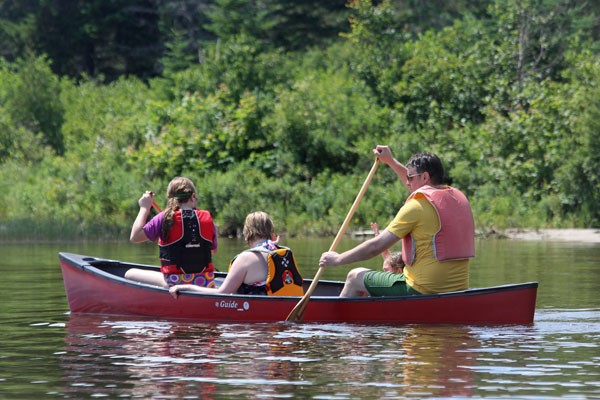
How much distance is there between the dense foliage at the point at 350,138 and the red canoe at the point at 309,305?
13123 mm

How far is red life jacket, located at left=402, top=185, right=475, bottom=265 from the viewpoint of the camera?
10.5 meters

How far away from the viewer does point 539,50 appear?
32375 mm

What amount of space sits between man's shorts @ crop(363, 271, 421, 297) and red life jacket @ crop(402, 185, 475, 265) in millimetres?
333

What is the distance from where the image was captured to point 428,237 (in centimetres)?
1059

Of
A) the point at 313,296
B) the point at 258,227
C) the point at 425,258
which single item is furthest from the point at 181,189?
the point at 425,258

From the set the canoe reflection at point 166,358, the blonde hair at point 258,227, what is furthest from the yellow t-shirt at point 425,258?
the canoe reflection at point 166,358

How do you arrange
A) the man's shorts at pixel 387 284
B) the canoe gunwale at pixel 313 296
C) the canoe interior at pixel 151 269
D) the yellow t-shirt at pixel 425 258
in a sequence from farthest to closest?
the canoe interior at pixel 151 269, the man's shorts at pixel 387 284, the canoe gunwale at pixel 313 296, the yellow t-shirt at pixel 425 258

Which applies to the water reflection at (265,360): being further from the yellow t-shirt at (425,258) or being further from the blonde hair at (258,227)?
the blonde hair at (258,227)

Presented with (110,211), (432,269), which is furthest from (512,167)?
(432,269)

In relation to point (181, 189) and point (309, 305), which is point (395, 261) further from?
point (181, 189)

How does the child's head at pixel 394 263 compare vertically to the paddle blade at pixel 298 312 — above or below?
above

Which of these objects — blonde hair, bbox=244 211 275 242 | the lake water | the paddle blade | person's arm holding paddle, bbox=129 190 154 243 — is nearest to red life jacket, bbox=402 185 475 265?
the lake water

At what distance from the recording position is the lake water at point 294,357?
7871 mm

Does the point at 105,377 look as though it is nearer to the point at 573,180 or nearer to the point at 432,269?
the point at 432,269
